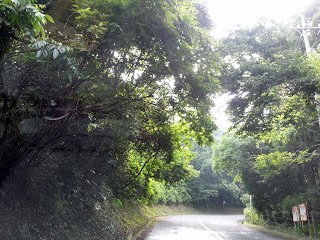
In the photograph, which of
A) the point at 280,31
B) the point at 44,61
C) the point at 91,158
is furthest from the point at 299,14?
the point at 44,61

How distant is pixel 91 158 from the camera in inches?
379

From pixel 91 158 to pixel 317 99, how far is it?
7957mm

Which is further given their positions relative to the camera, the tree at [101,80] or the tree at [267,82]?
the tree at [267,82]

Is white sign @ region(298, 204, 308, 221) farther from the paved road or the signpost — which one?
the paved road

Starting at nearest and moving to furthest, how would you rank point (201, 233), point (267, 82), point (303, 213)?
point (267, 82)
point (303, 213)
point (201, 233)

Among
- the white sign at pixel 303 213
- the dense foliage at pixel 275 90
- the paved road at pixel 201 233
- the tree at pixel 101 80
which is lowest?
the paved road at pixel 201 233

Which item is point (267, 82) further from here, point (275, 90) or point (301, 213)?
point (301, 213)

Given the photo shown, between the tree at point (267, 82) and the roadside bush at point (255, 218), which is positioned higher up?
the tree at point (267, 82)

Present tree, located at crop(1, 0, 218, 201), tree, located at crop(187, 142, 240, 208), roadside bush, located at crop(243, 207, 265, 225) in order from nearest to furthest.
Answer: tree, located at crop(1, 0, 218, 201) < roadside bush, located at crop(243, 207, 265, 225) < tree, located at crop(187, 142, 240, 208)

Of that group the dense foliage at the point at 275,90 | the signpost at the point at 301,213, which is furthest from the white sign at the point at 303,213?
the dense foliage at the point at 275,90

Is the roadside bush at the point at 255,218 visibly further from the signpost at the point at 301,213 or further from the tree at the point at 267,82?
the tree at the point at 267,82

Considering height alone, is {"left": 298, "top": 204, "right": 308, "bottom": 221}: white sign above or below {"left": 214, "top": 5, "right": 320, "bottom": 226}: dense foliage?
below

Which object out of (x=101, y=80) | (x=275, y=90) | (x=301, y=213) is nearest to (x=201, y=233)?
(x=301, y=213)

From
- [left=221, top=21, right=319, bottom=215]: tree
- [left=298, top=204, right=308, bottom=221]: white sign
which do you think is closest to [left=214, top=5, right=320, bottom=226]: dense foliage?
[left=221, top=21, right=319, bottom=215]: tree
